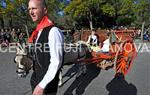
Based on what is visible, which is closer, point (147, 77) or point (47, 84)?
point (47, 84)

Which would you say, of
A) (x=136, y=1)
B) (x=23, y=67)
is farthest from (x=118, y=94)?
(x=136, y=1)

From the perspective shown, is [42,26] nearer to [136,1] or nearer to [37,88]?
[37,88]

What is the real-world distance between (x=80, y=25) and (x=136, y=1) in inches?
476

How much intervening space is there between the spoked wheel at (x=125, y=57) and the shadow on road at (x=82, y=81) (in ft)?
3.95

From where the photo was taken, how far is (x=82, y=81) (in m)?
10.6

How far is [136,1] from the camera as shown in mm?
47375

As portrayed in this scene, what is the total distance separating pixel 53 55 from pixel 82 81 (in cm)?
724

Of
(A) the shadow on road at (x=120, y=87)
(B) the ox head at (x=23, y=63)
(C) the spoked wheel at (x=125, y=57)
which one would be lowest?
(A) the shadow on road at (x=120, y=87)

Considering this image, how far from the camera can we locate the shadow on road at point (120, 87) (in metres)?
8.91

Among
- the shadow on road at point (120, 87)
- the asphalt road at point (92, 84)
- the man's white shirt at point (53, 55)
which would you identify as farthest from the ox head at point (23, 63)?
the shadow on road at point (120, 87)

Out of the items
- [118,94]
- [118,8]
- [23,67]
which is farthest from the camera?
[118,8]

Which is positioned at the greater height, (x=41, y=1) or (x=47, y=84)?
(x=41, y=1)

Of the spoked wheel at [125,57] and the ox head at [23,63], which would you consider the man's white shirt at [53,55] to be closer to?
the ox head at [23,63]

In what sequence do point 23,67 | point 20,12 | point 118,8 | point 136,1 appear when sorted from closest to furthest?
point 23,67
point 20,12
point 136,1
point 118,8
